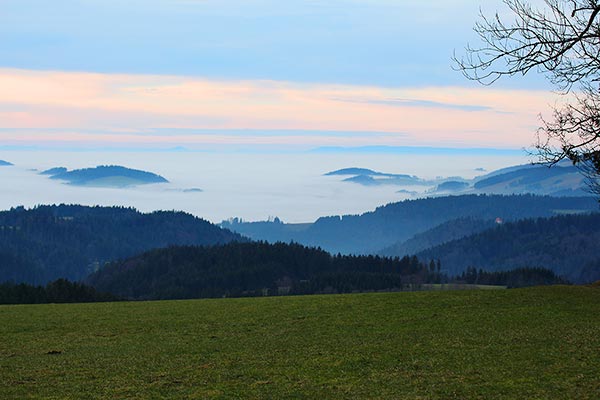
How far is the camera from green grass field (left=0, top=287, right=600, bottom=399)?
1862cm

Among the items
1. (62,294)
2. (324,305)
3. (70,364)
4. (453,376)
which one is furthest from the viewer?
(62,294)

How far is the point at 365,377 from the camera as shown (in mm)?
19656

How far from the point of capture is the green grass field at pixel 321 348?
18.6m

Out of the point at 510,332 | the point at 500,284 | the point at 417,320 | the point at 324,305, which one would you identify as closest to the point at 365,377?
the point at 510,332

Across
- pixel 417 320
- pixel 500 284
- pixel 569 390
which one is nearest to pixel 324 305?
pixel 417 320

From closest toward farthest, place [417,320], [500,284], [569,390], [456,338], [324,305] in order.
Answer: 1. [569,390]
2. [456,338]
3. [417,320]
4. [324,305]
5. [500,284]

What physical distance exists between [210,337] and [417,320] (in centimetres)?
771

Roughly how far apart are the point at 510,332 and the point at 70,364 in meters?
13.8

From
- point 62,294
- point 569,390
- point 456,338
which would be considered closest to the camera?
point 569,390

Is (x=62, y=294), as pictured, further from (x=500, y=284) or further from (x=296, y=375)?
(x=500, y=284)

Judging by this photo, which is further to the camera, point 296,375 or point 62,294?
point 62,294

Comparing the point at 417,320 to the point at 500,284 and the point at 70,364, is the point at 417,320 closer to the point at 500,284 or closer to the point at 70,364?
the point at 70,364

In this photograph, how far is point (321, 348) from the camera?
2402cm

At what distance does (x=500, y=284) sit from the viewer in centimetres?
18925
